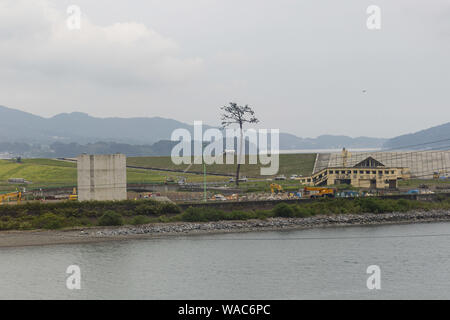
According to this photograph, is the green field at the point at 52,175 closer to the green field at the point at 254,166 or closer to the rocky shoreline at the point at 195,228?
the green field at the point at 254,166

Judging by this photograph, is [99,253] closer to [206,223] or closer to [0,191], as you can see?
[206,223]

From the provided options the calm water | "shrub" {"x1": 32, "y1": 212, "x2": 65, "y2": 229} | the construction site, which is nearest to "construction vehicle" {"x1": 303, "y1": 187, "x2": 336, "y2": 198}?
the construction site

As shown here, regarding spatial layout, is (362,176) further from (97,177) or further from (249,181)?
(97,177)

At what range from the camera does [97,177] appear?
33.3 m

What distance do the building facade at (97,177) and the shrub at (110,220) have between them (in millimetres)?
2288

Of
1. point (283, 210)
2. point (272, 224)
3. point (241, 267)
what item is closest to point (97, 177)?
point (272, 224)

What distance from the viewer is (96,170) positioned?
33156mm

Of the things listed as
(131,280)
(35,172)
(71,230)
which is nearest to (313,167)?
(35,172)

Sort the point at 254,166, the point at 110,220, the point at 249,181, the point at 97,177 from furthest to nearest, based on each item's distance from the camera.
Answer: the point at 254,166
the point at 249,181
the point at 97,177
the point at 110,220

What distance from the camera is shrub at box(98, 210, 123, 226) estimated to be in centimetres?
3098

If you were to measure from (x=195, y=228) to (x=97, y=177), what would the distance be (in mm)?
7090

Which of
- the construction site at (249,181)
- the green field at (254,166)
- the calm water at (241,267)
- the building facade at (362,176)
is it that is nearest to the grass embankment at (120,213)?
the construction site at (249,181)
